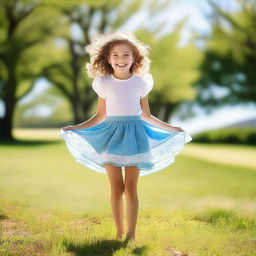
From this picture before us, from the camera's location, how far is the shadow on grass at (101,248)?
377cm

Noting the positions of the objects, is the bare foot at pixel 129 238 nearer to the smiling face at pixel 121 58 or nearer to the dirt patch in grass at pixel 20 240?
the dirt patch in grass at pixel 20 240

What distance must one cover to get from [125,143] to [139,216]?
1585 mm

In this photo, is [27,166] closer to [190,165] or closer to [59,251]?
[190,165]

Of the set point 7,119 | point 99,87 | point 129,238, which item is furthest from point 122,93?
point 7,119

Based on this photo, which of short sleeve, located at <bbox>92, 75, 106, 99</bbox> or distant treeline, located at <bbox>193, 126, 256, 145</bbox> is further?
distant treeline, located at <bbox>193, 126, 256, 145</bbox>

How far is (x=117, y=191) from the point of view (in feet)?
13.6

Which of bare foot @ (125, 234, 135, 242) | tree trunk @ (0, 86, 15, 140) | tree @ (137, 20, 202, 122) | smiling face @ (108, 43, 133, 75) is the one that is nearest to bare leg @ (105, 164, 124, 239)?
bare foot @ (125, 234, 135, 242)

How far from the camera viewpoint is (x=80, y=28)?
74.1ft

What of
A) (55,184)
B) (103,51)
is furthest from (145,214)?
(55,184)

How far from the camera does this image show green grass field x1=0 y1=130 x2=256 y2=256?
159 inches

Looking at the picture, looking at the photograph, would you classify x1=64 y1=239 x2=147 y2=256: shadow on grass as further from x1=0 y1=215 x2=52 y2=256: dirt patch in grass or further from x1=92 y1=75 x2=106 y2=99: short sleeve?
x1=92 y1=75 x2=106 y2=99: short sleeve

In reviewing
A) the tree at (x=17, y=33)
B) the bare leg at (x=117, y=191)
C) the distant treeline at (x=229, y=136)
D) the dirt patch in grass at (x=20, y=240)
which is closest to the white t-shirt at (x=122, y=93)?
the bare leg at (x=117, y=191)

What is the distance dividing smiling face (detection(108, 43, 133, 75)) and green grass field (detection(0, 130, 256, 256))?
1480 millimetres

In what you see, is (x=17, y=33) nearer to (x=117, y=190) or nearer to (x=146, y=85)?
(x=146, y=85)
